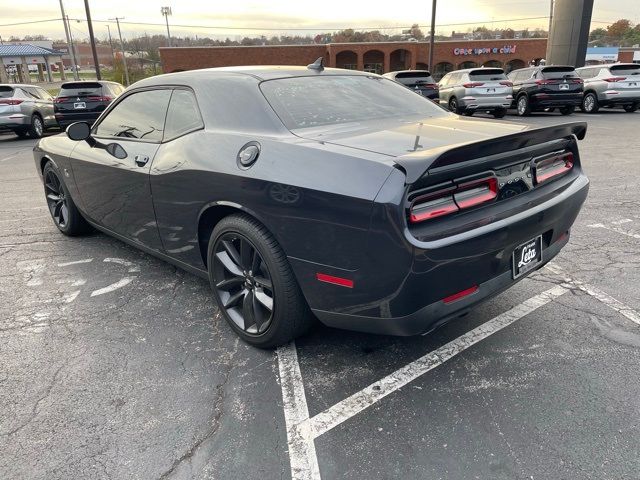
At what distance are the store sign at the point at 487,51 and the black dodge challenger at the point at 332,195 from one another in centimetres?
4588

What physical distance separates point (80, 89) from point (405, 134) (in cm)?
1429

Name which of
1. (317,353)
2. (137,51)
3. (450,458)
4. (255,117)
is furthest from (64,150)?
(137,51)

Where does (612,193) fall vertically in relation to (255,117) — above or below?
below

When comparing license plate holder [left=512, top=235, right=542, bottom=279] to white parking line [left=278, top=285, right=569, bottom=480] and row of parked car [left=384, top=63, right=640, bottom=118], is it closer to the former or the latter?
white parking line [left=278, top=285, right=569, bottom=480]

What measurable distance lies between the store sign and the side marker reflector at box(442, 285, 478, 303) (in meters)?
47.4

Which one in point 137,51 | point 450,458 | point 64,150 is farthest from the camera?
point 137,51

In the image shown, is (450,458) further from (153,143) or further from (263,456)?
(153,143)

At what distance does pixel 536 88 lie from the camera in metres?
15.7

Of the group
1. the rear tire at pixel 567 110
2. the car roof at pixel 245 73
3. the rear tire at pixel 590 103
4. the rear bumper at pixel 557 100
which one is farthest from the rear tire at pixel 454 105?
the car roof at pixel 245 73

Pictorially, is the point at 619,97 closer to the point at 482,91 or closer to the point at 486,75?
the point at 486,75

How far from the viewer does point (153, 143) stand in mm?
3408

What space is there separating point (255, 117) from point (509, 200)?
1456 millimetres

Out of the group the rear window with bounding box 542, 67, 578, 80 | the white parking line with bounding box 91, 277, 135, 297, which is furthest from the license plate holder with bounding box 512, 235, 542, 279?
the rear window with bounding box 542, 67, 578, 80

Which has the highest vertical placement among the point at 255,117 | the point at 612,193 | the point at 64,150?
the point at 255,117
